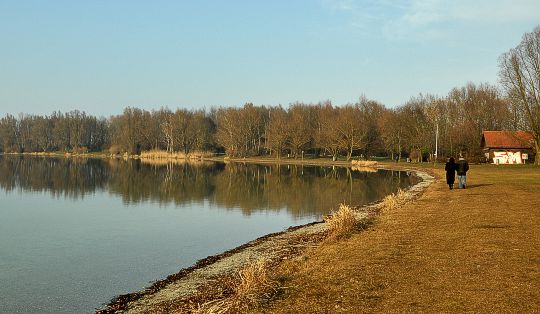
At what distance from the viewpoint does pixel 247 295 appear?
327 inches

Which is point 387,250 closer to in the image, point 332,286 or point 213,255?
point 332,286

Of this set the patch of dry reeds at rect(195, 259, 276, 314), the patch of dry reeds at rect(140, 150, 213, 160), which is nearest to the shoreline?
the patch of dry reeds at rect(195, 259, 276, 314)

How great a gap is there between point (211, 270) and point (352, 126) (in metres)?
69.2

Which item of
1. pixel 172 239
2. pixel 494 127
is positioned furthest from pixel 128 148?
pixel 172 239

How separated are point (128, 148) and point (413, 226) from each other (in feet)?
341

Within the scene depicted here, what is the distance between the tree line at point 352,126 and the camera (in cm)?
6003

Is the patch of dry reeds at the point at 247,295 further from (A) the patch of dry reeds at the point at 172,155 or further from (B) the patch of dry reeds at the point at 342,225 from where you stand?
(A) the patch of dry reeds at the point at 172,155

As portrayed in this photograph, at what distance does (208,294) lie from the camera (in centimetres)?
Answer: 977

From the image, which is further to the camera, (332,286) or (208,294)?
(208,294)

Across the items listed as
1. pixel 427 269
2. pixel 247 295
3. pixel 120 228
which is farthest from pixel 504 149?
pixel 247 295

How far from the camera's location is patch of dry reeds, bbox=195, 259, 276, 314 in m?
7.68

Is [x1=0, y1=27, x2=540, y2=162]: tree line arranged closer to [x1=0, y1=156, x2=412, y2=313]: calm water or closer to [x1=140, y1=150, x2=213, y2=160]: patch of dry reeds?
[x1=140, y1=150, x2=213, y2=160]: patch of dry reeds

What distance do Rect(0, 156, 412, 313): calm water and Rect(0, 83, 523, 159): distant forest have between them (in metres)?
39.5

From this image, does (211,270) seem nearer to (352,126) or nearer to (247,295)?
(247,295)
